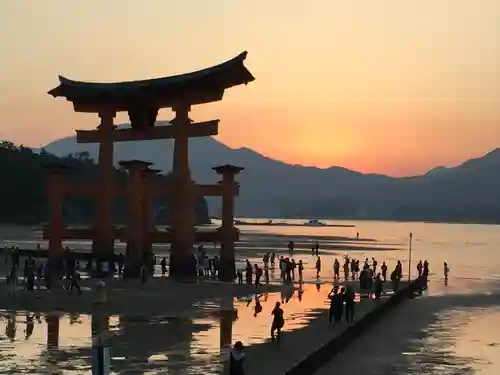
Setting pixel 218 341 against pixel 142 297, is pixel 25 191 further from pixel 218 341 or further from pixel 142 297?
pixel 218 341

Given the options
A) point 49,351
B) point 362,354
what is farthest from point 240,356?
point 362,354

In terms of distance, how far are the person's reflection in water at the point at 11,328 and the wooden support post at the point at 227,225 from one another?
15.9m

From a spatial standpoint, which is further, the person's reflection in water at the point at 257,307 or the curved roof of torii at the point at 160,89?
the curved roof of torii at the point at 160,89

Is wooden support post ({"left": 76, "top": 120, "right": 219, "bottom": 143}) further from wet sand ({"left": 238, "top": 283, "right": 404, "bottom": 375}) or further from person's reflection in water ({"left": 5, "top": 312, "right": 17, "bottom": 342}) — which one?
person's reflection in water ({"left": 5, "top": 312, "right": 17, "bottom": 342})

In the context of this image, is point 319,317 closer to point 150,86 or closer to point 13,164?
point 150,86

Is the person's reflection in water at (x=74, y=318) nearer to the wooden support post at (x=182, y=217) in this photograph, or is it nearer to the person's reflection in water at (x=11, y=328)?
the person's reflection in water at (x=11, y=328)

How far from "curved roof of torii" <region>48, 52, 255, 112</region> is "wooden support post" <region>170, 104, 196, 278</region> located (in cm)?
98

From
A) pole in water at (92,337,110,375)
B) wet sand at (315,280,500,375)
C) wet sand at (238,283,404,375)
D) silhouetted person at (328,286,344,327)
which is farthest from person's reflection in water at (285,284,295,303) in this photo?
pole in water at (92,337,110,375)

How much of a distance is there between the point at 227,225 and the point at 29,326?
18089mm

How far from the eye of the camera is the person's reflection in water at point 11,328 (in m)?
22.3

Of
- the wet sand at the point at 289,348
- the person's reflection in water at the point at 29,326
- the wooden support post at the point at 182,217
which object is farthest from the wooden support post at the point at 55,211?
the wet sand at the point at 289,348

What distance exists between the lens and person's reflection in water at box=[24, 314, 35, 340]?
74.1ft

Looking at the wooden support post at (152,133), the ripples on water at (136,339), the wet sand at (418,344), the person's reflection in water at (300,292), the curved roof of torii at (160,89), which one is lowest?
the wet sand at (418,344)

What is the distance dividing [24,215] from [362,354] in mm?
96391
